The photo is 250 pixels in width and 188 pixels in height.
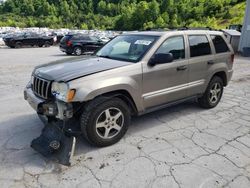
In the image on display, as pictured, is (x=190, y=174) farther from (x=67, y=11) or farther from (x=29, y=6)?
(x=29, y=6)

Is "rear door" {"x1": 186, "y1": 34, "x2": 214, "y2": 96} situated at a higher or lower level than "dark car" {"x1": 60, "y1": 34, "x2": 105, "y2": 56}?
higher

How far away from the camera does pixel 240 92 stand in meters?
6.93

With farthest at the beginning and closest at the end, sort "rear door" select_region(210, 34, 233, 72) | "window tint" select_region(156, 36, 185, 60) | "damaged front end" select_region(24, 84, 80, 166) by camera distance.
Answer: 1. "rear door" select_region(210, 34, 233, 72)
2. "window tint" select_region(156, 36, 185, 60)
3. "damaged front end" select_region(24, 84, 80, 166)

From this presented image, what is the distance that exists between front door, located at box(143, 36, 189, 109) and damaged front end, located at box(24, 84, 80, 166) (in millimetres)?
1299

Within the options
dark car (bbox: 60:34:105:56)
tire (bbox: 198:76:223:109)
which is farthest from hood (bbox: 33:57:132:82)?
dark car (bbox: 60:34:105:56)

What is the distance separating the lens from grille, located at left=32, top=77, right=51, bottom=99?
356 centimetres

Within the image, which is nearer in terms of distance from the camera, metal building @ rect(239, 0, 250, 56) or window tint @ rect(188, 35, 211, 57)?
window tint @ rect(188, 35, 211, 57)

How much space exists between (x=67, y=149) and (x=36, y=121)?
1.59 m

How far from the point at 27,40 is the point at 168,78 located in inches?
861

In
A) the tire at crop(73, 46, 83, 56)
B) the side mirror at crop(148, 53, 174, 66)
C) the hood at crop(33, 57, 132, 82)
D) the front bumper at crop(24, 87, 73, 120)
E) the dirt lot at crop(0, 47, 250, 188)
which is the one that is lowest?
the tire at crop(73, 46, 83, 56)

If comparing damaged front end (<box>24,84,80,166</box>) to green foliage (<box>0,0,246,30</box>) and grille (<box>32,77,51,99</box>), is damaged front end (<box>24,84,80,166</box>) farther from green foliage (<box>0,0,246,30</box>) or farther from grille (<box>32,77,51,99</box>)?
green foliage (<box>0,0,246,30</box>)

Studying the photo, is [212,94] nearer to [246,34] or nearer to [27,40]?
[246,34]

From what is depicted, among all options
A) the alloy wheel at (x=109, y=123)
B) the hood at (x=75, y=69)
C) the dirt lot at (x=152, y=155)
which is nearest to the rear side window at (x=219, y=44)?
the dirt lot at (x=152, y=155)

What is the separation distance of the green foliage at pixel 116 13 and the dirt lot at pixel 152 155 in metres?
69.9
